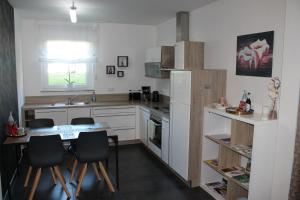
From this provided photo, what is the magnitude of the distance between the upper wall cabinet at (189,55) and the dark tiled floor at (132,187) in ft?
5.75

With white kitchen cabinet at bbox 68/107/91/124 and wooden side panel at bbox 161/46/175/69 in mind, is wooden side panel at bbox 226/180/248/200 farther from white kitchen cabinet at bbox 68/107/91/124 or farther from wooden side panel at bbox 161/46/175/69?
white kitchen cabinet at bbox 68/107/91/124

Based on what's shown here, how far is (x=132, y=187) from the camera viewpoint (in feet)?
12.1

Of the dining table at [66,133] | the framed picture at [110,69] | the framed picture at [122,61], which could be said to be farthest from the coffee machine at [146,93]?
the dining table at [66,133]

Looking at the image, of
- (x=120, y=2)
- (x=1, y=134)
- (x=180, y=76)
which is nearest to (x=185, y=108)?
(x=180, y=76)

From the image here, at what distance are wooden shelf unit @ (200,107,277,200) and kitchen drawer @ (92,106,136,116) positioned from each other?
2.28 m

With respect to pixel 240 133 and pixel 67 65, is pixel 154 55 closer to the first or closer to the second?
pixel 67 65

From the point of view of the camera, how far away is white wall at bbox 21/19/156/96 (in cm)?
528

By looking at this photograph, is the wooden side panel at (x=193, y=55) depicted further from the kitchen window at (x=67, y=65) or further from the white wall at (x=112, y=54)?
the kitchen window at (x=67, y=65)

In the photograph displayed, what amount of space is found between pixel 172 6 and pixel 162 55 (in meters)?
1.00

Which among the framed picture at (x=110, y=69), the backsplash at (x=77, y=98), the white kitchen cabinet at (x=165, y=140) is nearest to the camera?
the white kitchen cabinet at (x=165, y=140)

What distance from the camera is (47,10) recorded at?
4426mm

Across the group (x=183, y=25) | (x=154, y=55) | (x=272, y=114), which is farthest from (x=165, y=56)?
(x=272, y=114)

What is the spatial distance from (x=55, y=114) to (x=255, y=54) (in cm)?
380

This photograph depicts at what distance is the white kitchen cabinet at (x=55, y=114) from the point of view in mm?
4953
